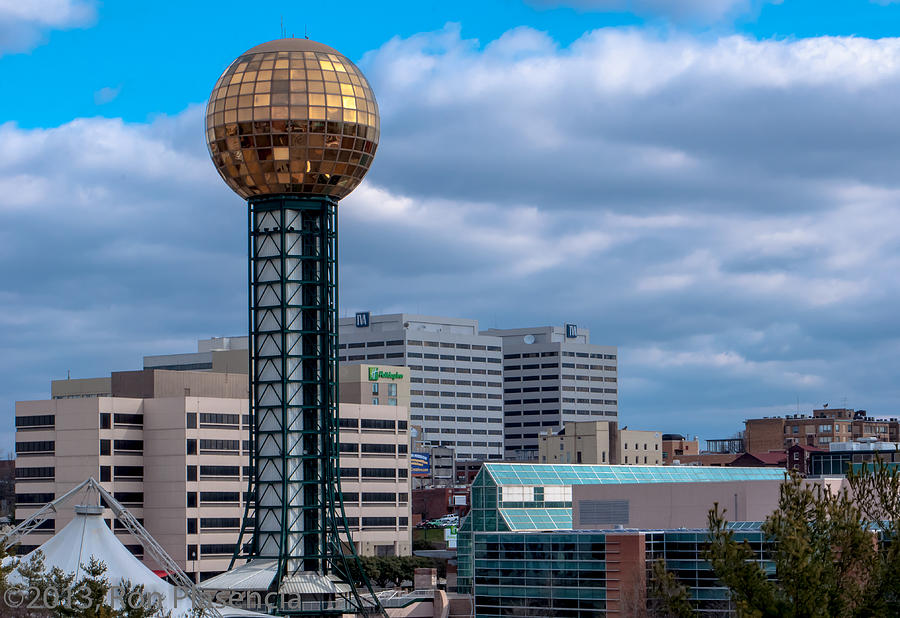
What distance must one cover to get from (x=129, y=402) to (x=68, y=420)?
23.3 ft

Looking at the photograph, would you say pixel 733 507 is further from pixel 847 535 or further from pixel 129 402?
pixel 129 402

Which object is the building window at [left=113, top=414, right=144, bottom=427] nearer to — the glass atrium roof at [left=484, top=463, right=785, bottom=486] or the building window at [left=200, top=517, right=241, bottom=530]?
the building window at [left=200, top=517, right=241, bottom=530]

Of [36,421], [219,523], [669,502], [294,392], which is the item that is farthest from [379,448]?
[294,392]

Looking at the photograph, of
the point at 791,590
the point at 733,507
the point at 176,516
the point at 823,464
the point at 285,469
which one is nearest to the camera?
the point at 791,590

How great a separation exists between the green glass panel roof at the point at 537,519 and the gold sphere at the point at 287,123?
106 feet

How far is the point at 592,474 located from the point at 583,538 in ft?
89.2

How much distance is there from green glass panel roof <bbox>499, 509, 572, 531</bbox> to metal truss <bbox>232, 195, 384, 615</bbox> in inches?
811

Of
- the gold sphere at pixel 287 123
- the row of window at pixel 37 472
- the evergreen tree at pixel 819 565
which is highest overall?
the gold sphere at pixel 287 123

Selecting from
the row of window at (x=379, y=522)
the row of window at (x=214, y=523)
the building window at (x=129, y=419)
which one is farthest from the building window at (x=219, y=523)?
the row of window at (x=379, y=522)

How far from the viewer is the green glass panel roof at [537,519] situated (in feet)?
392

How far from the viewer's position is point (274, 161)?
101 metres

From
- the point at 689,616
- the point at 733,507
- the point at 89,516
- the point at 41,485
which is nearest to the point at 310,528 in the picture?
the point at 89,516

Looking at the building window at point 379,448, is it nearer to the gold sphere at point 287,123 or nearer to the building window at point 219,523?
the building window at point 219,523

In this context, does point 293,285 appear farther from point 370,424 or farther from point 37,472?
point 370,424
